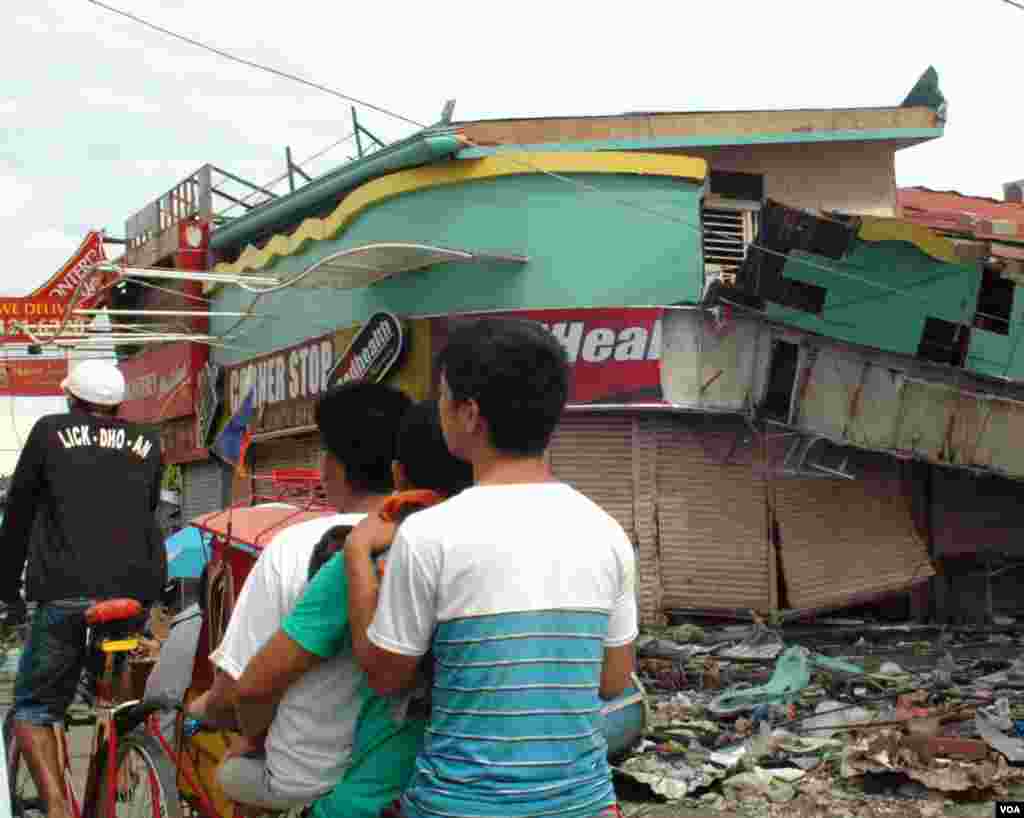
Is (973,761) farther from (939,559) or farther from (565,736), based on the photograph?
(939,559)

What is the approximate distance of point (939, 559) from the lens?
1581 centimetres

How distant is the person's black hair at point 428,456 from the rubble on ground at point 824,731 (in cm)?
478

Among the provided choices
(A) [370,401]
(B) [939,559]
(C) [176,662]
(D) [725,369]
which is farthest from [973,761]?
(B) [939,559]

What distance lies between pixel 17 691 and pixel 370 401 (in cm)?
238

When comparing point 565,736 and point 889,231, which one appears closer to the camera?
point 565,736

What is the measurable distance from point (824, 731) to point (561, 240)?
22.7 ft

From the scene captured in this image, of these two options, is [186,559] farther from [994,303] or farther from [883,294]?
[994,303]

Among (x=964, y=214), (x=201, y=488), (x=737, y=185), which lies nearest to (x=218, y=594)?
(x=737, y=185)

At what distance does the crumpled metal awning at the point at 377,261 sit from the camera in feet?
46.6

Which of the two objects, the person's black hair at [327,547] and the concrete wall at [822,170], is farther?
the concrete wall at [822,170]

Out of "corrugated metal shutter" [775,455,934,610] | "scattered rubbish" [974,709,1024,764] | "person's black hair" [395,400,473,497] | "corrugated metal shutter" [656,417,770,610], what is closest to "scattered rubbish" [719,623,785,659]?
"corrugated metal shutter" [656,417,770,610]

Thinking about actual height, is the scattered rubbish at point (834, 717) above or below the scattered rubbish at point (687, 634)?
above

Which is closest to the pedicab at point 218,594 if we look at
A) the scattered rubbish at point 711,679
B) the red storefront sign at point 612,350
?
the scattered rubbish at point 711,679

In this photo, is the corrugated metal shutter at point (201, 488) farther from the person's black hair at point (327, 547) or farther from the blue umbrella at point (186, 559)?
the person's black hair at point (327, 547)
